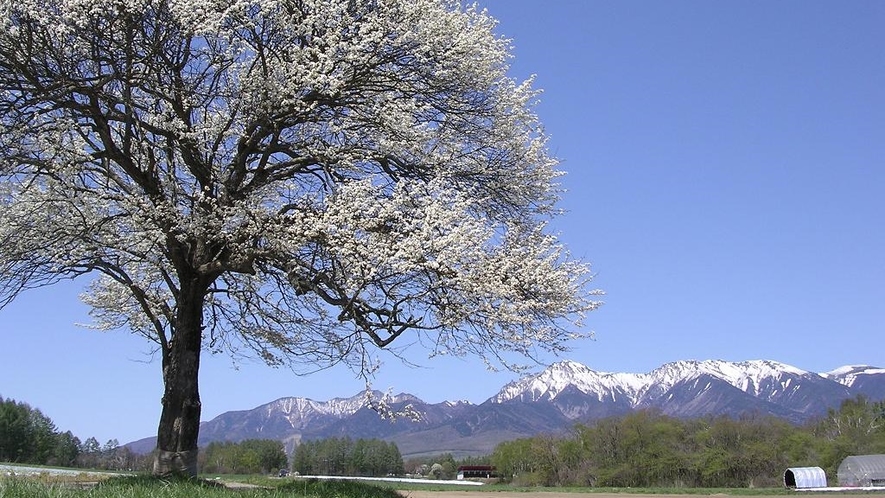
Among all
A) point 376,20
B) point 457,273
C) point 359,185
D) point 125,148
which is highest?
point 376,20

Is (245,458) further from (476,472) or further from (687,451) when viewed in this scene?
(687,451)

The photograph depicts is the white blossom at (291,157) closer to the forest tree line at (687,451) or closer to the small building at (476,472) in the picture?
the forest tree line at (687,451)

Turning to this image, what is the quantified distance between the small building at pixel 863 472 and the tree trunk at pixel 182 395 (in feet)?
194

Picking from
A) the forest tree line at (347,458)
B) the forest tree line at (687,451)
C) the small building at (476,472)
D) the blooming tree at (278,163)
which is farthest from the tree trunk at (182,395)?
the forest tree line at (347,458)

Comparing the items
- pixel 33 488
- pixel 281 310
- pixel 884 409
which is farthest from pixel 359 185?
pixel 884 409

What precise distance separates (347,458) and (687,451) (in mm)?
66720

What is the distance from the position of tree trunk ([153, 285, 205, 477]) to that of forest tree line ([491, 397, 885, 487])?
69.4 metres

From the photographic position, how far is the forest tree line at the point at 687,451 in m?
82.2

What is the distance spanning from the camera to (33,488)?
9188 mm

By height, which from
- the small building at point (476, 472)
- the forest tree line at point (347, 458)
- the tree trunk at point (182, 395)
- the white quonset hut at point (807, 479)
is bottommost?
the small building at point (476, 472)

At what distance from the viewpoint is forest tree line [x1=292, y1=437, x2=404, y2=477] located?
130125mm

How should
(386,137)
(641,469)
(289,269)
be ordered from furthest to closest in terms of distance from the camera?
(641,469) → (386,137) → (289,269)

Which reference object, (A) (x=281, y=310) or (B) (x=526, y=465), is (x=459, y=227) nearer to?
(A) (x=281, y=310)

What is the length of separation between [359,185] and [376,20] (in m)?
3.17
